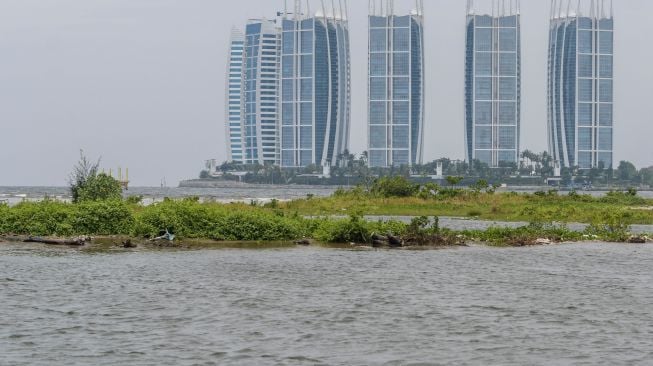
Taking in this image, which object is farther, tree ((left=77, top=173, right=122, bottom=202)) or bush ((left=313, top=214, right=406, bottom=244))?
tree ((left=77, top=173, right=122, bottom=202))

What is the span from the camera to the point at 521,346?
1708cm

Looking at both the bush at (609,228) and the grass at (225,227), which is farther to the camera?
the bush at (609,228)

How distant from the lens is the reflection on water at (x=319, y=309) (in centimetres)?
1633

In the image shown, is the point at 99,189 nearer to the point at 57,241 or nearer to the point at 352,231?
the point at 57,241

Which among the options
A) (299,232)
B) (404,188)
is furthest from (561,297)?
(404,188)

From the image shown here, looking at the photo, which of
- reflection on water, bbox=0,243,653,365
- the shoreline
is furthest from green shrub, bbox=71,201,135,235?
reflection on water, bbox=0,243,653,365

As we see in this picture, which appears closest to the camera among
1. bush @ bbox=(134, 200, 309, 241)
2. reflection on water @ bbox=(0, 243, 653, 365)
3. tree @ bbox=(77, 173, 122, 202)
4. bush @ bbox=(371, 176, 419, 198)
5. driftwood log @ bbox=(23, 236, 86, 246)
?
reflection on water @ bbox=(0, 243, 653, 365)

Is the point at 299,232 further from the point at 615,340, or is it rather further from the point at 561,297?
the point at 615,340

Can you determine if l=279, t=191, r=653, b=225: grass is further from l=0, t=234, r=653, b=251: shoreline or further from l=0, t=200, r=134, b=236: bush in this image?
l=0, t=200, r=134, b=236: bush

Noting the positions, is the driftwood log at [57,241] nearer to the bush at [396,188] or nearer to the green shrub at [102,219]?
the green shrub at [102,219]

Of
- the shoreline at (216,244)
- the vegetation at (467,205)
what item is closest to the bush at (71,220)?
the shoreline at (216,244)

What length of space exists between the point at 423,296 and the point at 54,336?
29.7 ft

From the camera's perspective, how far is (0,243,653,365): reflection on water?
53.6 feet

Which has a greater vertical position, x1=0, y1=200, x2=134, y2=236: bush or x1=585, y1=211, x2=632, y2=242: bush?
x1=0, y1=200, x2=134, y2=236: bush
